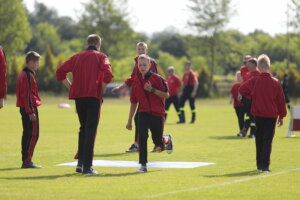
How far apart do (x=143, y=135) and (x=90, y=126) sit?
851 millimetres

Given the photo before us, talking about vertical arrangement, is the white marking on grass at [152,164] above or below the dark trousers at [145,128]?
below

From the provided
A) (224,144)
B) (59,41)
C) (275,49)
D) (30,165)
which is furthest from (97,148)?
(59,41)

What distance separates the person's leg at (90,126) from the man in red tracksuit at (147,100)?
759 millimetres

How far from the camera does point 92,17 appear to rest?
88.5 meters

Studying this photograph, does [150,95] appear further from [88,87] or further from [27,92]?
[27,92]

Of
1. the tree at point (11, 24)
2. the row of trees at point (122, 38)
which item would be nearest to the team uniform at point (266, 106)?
the row of trees at point (122, 38)

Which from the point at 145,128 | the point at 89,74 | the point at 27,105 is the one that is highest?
the point at 89,74

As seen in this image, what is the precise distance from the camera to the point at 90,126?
1204 centimetres

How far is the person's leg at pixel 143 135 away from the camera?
40.2ft

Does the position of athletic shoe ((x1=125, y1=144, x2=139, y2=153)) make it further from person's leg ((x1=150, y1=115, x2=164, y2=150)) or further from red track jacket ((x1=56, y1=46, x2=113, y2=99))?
red track jacket ((x1=56, y1=46, x2=113, y2=99))

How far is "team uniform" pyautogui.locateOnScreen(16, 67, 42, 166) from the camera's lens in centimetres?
1299

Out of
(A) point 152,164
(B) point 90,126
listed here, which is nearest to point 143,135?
(B) point 90,126

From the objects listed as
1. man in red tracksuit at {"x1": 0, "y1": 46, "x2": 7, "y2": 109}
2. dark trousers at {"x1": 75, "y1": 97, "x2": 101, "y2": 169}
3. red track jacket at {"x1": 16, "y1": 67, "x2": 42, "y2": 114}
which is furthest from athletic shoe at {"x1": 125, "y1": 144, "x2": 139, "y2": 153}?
man in red tracksuit at {"x1": 0, "y1": 46, "x2": 7, "y2": 109}

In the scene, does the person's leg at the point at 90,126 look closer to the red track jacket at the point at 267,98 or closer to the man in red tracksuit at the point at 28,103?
the man in red tracksuit at the point at 28,103
